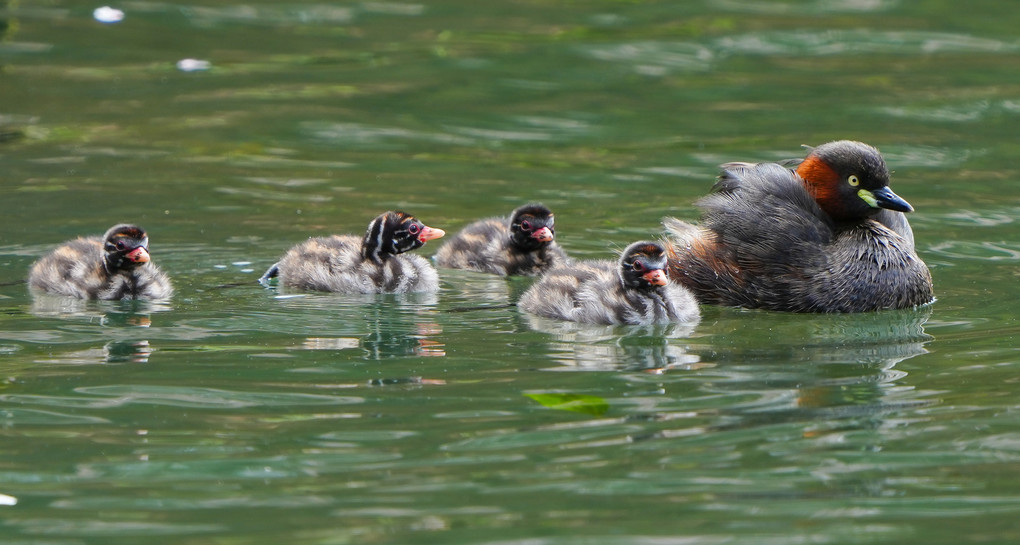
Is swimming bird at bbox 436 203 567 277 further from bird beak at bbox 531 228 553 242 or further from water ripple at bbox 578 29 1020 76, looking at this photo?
water ripple at bbox 578 29 1020 76

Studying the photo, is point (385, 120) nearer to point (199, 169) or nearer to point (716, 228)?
point (199, 169)

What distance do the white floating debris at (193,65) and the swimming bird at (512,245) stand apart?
5810mm

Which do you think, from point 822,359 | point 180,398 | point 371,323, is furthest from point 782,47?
point 180,398

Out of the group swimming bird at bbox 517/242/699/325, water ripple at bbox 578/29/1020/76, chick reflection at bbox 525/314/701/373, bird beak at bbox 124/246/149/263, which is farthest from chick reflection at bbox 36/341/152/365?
water ripple at bbox 578/29/1020/76

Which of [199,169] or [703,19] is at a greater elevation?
[703,19]

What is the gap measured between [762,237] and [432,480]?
11.9ft

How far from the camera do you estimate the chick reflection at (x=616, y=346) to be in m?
6.69

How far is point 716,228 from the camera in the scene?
326 inches

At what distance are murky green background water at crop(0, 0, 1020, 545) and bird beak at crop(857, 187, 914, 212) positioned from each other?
24.5 inches

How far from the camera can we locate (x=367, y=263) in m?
8.69

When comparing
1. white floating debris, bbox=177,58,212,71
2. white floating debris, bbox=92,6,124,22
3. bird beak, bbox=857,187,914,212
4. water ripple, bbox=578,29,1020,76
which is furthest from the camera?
white floating debris, bbox=92,6,124,22

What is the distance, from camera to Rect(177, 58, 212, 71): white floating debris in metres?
14.5

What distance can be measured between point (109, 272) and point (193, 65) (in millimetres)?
6570

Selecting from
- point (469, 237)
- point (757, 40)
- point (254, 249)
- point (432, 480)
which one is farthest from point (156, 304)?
point (757, 40)
